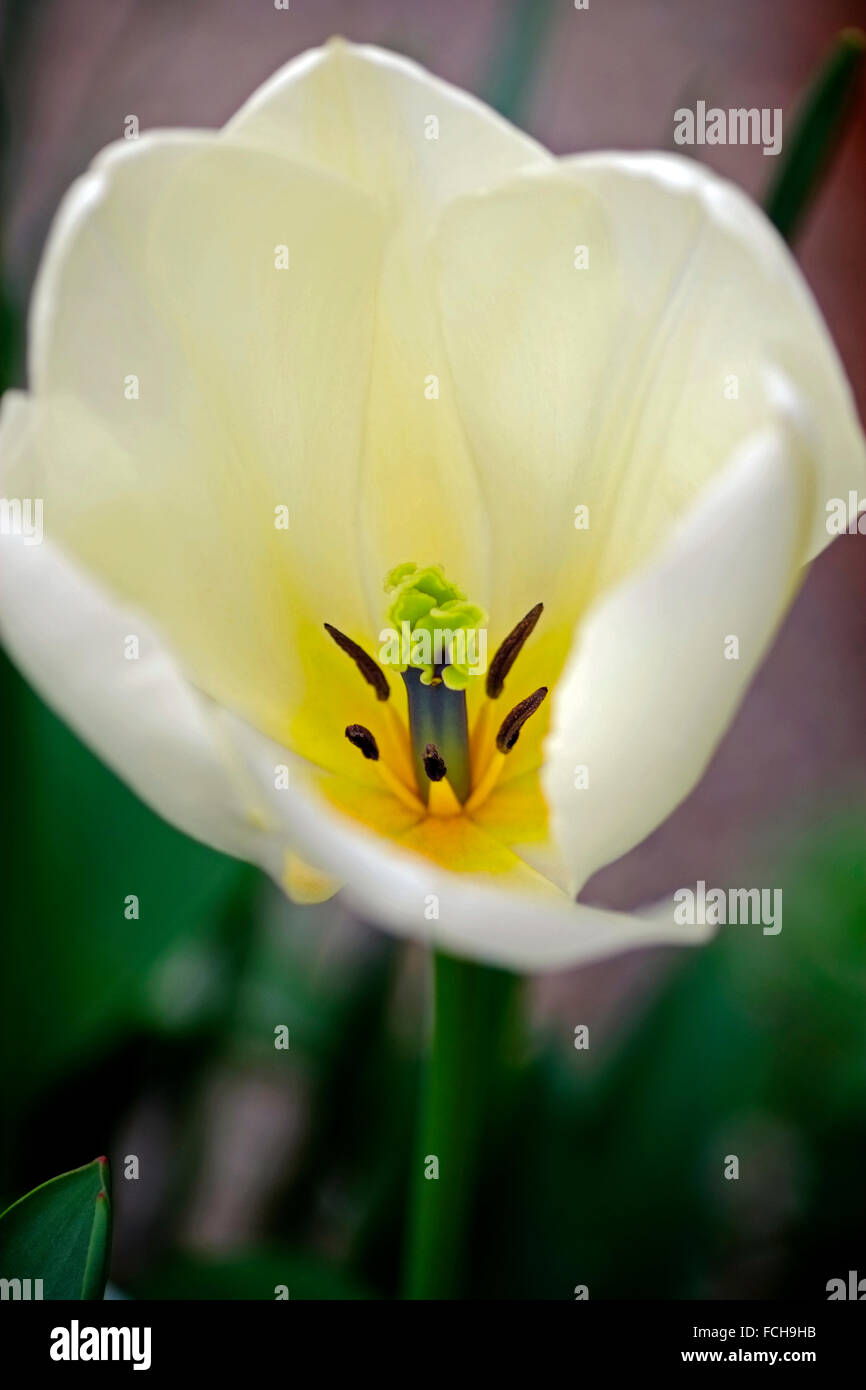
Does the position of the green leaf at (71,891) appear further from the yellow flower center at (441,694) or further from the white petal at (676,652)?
the white petal at (676,652)

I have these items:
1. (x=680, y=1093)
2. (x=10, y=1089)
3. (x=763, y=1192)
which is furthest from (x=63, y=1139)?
(x=763, y=1192)

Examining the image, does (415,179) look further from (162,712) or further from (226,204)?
(162,712)

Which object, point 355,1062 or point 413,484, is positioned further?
point 355,1062
